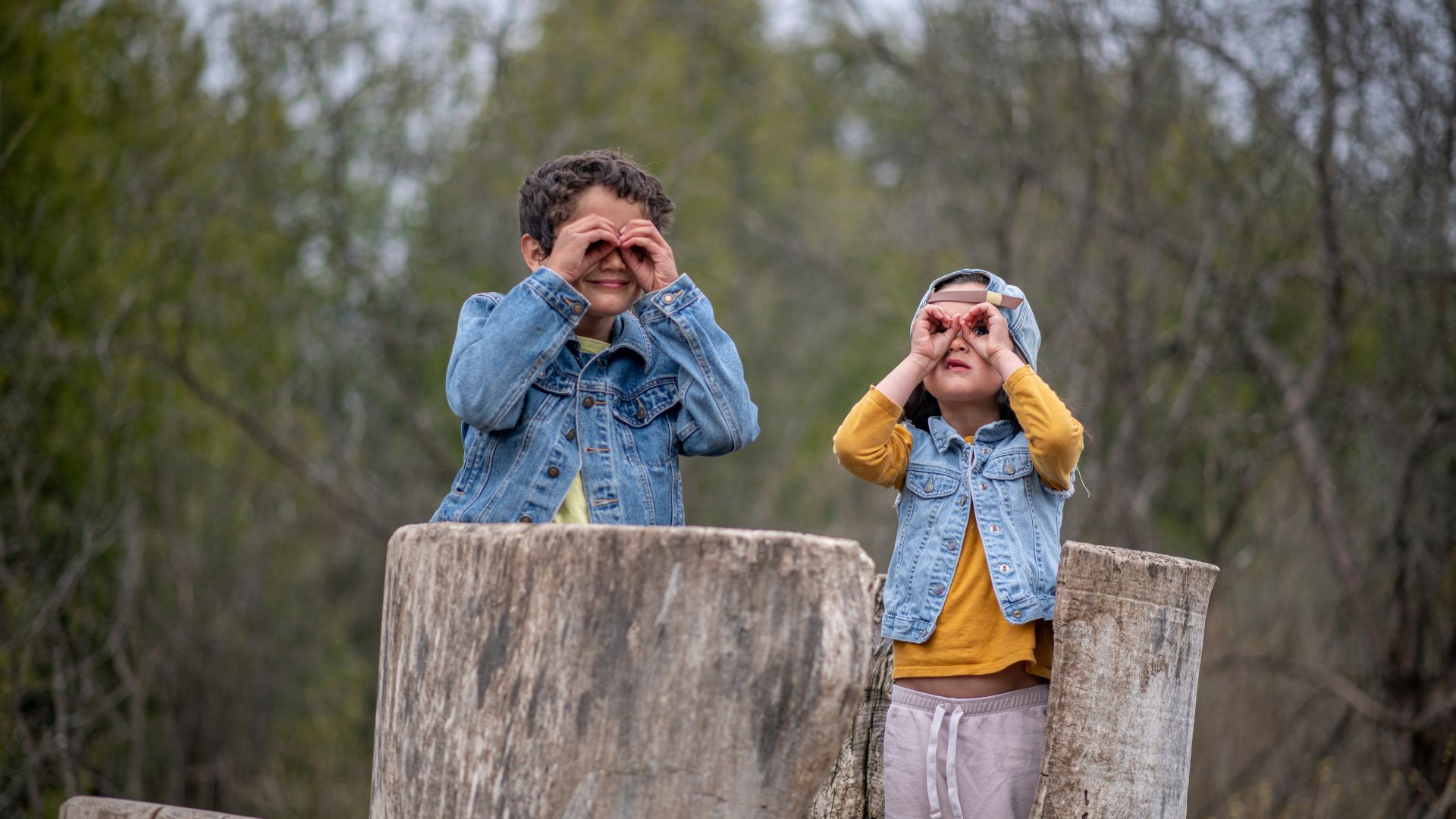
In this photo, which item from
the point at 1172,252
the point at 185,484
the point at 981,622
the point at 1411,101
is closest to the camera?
the point at 981,622

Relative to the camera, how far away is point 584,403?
281 cm

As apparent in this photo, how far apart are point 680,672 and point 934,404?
4.33 feet

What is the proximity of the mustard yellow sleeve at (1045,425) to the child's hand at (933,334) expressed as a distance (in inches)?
7.0

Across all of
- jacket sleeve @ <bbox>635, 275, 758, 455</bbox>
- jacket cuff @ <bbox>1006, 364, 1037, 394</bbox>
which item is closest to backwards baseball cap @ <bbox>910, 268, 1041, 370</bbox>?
jacket cuff @ <bbox>1006, 364, 1037, 394</bbox>

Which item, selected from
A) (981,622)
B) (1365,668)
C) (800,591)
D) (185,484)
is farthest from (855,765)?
(185,484)

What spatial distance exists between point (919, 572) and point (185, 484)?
21.6ft

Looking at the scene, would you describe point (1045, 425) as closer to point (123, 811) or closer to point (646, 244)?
point (646, 244)

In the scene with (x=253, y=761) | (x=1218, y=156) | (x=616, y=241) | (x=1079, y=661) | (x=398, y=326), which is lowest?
(x=253, y=761)

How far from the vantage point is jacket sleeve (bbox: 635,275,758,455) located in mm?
2791

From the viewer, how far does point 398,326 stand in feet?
28.1

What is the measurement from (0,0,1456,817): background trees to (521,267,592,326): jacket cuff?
12.5ft

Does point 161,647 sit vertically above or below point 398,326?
below

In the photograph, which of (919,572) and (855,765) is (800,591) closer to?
(919,572)

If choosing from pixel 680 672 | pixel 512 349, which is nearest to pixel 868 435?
pixel 512 349
